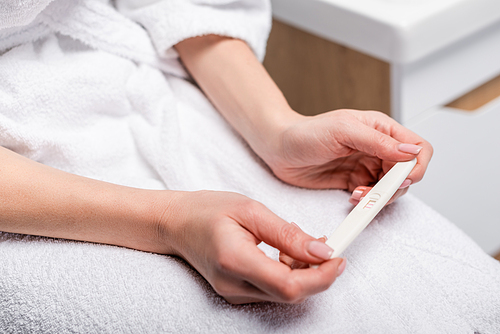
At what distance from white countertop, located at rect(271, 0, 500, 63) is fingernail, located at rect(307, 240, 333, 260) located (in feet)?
1.33

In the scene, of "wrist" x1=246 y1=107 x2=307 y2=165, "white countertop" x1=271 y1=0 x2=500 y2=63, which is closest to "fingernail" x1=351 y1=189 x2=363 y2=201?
"wrist" x1=246 y1=107 x2=307 y2=165

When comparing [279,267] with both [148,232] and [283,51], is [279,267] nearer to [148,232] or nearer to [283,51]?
[148,232]

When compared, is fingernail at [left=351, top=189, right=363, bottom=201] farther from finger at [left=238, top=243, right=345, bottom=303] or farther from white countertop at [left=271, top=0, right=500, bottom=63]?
white countertop at [left=271, top=0, right=500, bottom=63]

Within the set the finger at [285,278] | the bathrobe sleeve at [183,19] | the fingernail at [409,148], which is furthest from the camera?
the bathrobe sleeve at [183,19]

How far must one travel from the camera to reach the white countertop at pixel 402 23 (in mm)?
671

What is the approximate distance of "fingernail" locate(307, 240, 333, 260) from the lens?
38cm

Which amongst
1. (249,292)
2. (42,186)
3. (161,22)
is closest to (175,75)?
(161,22)

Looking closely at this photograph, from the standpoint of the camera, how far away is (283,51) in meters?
0.96

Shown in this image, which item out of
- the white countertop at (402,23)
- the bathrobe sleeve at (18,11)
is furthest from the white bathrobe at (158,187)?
the white countertop at (402,23)

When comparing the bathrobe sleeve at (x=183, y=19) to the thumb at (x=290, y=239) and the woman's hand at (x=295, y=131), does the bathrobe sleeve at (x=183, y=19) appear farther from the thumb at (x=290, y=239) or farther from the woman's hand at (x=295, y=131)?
the thumb at (x=290, y=239)

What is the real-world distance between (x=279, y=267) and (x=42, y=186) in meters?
0.26

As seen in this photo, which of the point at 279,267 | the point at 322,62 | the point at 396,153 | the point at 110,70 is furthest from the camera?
the point at 322,62

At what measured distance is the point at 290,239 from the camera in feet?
1.30

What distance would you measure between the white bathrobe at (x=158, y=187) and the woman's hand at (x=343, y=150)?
0.02m
